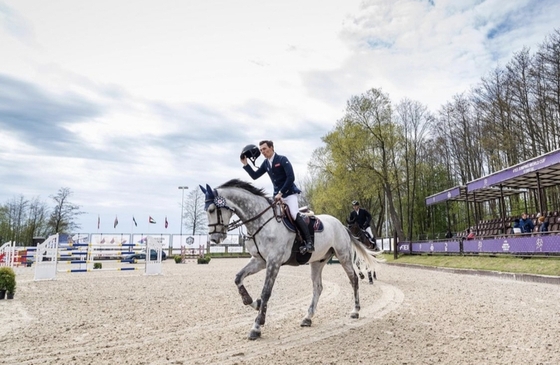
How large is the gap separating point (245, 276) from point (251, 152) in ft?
7.01

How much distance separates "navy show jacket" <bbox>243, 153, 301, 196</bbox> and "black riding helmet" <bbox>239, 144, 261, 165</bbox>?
17 cm

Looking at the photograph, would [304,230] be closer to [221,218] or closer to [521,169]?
[221,218]

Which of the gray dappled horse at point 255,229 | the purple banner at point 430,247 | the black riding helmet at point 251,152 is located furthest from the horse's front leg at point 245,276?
the purple banner at point 430,247

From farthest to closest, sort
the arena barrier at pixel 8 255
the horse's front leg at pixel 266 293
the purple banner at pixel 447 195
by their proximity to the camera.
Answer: the purple banner at pixel 447 195 → the arena barrier at pixel 8 255 → the horse's front leg at pixel 266 293

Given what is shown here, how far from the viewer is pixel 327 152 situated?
157 feet

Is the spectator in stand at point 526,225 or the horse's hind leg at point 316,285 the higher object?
the spectator in stand at point 526,225

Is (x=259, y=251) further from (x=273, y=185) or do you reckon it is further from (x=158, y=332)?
(x=158, y=332)

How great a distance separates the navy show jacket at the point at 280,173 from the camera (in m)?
6.39

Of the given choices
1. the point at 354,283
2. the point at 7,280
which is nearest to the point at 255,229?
the point at 354,283

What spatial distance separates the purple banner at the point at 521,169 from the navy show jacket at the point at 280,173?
14.2m

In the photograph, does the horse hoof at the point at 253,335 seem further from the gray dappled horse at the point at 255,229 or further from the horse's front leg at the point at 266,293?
the gray dappled horse at the point at 255,229

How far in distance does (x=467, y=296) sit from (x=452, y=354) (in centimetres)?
590

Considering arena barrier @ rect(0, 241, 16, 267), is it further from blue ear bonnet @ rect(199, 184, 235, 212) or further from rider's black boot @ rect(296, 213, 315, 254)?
rider's black boot @ rect(296, 213, 315, 254)

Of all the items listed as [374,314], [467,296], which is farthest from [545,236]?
[374,314]
